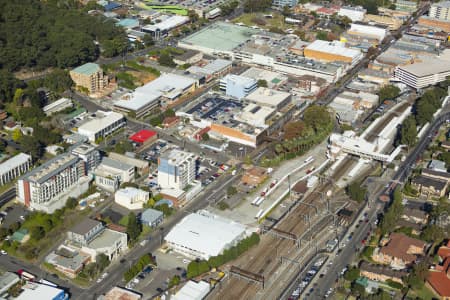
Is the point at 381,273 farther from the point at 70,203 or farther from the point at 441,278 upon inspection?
the point at 70,203

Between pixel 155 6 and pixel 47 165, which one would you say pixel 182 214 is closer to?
pixel 47 165

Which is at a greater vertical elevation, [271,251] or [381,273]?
[381,273]

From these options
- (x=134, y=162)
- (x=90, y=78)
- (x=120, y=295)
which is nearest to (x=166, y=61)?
(x=90, y=78)

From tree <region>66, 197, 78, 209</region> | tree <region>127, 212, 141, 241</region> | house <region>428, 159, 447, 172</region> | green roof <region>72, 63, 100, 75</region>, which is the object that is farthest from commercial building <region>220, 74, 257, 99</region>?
tree <region>127, 212, 141, 241</region>

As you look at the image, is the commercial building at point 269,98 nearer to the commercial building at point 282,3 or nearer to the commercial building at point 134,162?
the commercial building at point 134,162

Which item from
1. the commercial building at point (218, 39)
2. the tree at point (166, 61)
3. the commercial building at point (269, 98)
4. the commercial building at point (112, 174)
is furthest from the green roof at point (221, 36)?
the commercial building at point (112, 174)

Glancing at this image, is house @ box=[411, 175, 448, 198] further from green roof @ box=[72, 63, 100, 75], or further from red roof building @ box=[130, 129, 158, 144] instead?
green roof @ box=[72, 63, 100, 75]
